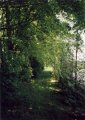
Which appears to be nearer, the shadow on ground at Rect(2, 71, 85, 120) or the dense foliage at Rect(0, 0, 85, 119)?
the dense foliage at Rect(0, 0, 85, 119)

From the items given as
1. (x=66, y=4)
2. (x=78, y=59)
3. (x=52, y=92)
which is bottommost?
(x=52, y=92)

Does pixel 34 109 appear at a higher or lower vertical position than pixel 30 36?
lower

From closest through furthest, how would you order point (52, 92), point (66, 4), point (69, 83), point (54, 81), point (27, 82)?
point (66, 4) → point (27, 82) → point (69, 83) → point (52, 92) → point (54, 81)

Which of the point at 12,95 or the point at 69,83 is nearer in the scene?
the point at 12,95

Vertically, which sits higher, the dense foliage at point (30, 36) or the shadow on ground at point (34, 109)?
the dense foliage at point (30, 36)

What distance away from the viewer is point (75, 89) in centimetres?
1014

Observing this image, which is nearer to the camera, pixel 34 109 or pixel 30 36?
pixel 30 36

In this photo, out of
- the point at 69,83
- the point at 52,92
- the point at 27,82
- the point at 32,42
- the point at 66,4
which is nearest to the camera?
the point at 66,4

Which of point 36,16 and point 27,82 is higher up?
point 36,16

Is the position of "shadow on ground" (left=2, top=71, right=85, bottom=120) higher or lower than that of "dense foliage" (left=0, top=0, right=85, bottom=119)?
lower

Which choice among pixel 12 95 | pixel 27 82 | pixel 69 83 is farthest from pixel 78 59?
pixel 12 95

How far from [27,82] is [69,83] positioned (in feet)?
5.03

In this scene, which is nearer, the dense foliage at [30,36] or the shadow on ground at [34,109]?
the dense foliage at [30,36]

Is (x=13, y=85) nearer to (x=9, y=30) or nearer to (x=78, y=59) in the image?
(x=9, y=30)
